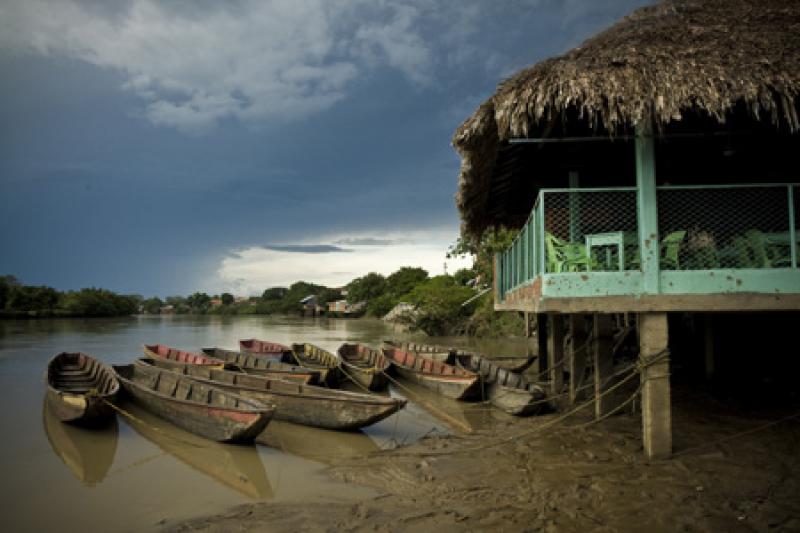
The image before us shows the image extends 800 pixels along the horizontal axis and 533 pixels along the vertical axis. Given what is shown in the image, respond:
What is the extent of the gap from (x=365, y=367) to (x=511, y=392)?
15.3 feet

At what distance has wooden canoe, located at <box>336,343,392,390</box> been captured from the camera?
11624mm

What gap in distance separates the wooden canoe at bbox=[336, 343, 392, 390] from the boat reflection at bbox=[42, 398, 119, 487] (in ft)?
16.3

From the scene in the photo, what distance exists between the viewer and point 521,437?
7.53 m

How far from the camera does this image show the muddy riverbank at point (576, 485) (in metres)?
4.62

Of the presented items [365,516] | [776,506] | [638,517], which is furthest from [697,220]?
[365,516]

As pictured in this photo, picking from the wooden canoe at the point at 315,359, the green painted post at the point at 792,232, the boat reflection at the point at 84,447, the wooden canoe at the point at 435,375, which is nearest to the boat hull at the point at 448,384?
the wooden canoe at the point at 435,375

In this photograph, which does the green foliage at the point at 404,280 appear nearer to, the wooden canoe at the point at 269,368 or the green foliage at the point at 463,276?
the green foliage at the point at 463,276

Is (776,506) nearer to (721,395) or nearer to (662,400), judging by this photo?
(662,400)

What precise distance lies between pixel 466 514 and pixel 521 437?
115 inches

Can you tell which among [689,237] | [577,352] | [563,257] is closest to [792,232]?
[689,237]

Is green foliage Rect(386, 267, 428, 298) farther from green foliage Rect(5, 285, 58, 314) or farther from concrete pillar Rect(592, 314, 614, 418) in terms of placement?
concrete pillar Rect(592, 314, 614, 418)

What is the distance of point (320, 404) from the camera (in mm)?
8273

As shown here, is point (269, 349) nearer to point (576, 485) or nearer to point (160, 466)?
point (160, 466)

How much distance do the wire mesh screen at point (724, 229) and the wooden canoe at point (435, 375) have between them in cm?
504
